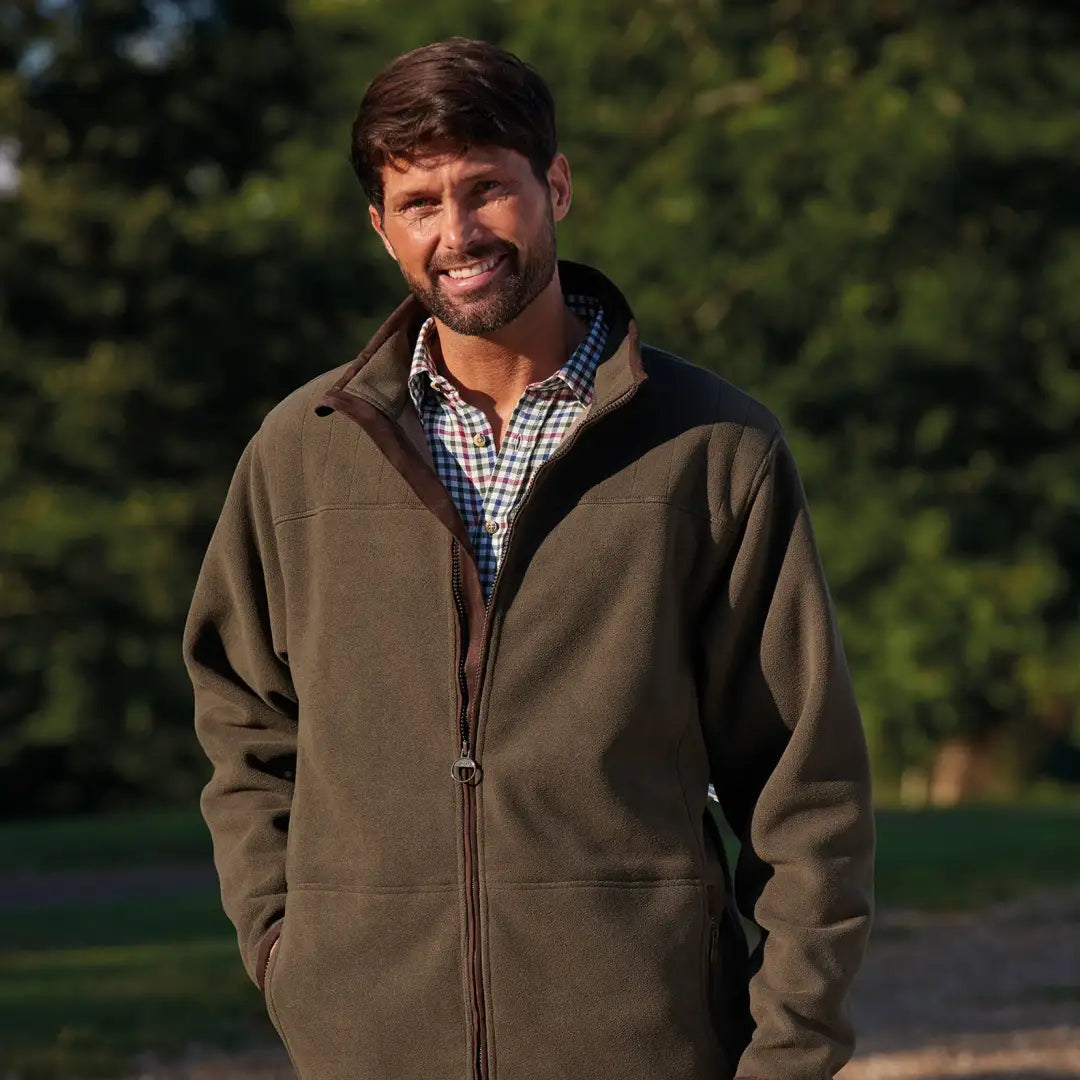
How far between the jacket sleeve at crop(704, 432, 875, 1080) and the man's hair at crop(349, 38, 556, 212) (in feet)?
1.77

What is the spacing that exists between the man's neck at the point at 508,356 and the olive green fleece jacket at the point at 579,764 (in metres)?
0.10

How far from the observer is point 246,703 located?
3.18 meters

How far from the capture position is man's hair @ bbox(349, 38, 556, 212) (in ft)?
9.39

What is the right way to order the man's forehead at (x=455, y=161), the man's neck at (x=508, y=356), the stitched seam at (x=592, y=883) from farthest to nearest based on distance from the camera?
the man's neck at (x=508, y=356) < the man's forehead at (x=455, y=161) < the stitched seam at (x=592, y=883)

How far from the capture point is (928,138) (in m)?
21.1

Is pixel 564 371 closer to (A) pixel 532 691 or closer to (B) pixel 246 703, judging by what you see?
(A) pixel 532 691

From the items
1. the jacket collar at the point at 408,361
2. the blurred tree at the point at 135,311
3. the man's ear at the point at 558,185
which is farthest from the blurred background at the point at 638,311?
the man's ear at the point at 558,185

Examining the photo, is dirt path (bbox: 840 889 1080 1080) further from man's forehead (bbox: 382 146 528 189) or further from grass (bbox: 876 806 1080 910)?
man's forehead (bbox: 382 146 528 189)

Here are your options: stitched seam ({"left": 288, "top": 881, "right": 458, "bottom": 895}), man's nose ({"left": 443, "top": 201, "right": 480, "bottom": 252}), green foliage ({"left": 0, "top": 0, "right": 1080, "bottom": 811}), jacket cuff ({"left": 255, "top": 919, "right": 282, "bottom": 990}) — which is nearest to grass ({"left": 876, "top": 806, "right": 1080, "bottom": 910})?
green foliage ({"left": 0, "top": 0, "right": 1080, "bottom": 811})

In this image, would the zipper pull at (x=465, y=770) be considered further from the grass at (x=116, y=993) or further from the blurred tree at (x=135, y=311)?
the blurred tree at (x=135, y=311)

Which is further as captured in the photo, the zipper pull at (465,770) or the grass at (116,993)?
the grass at (116,993)

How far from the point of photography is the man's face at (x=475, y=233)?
9.55 feet

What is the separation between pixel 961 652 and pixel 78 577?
30.7ft

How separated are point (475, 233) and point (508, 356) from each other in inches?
7.2
